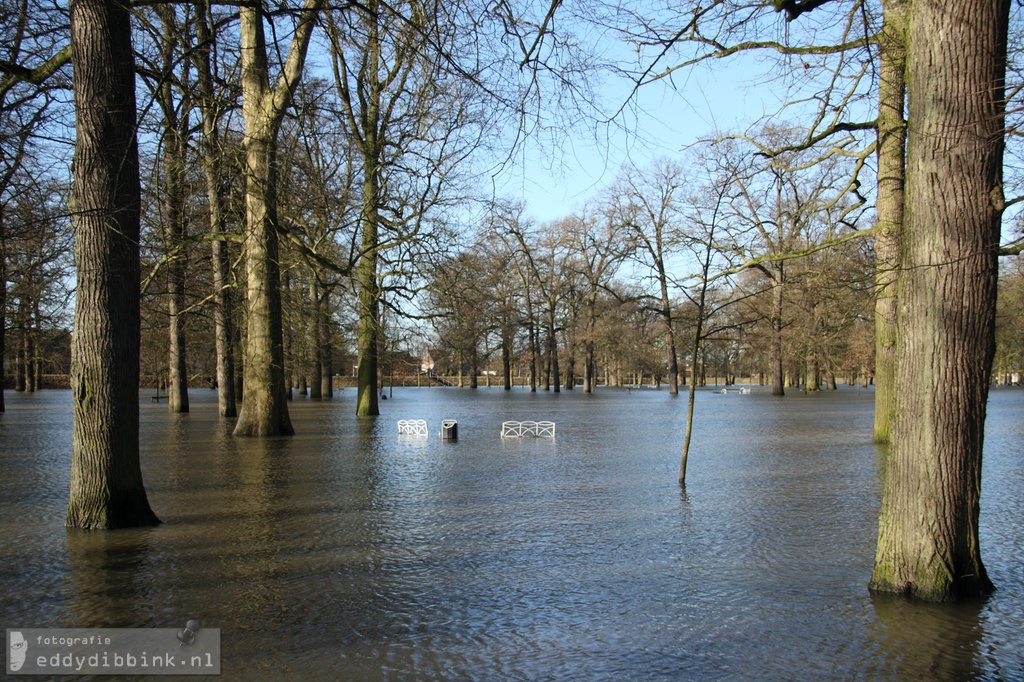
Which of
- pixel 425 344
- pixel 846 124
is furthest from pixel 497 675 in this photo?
pixel 425 344

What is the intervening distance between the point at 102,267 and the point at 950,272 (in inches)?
326

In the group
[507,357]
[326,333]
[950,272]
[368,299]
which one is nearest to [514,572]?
[950,272]

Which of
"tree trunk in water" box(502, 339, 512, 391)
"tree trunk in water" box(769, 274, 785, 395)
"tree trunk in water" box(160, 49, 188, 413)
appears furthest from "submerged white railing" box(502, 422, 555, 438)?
"tree trunk in water" box(502, 339, 512, 391)

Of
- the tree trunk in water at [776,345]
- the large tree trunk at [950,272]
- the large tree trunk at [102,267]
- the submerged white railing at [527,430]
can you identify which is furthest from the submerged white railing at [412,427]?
the tree trunk in water at [776,345]

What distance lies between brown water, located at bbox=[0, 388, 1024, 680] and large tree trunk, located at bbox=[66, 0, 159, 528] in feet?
2.08

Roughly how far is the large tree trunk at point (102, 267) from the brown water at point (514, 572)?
2.08ft

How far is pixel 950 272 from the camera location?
5.89 meters

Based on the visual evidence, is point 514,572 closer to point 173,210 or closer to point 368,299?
point 173,210

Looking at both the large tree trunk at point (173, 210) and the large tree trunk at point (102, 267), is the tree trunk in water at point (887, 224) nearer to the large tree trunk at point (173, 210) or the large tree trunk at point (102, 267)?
the large tree trunk at point (173, 210)

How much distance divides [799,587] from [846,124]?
8890mm

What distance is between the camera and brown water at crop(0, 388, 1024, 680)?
5223 mm

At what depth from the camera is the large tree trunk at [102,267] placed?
834 centimetres

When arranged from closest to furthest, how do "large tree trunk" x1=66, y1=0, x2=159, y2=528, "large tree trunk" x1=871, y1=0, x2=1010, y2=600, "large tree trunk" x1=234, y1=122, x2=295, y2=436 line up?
"large tree trunk" x1=871, y1=0, x2=1010, y2=600 → "large tree trunk" x1=66, y1=0, x2=159, y2=528 → "large tree trunk" x1=234, y1=122, x2=295, y2=436

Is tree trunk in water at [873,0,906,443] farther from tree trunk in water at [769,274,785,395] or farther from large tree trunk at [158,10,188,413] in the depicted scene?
tree trunk in water at [769,274,785,395]
